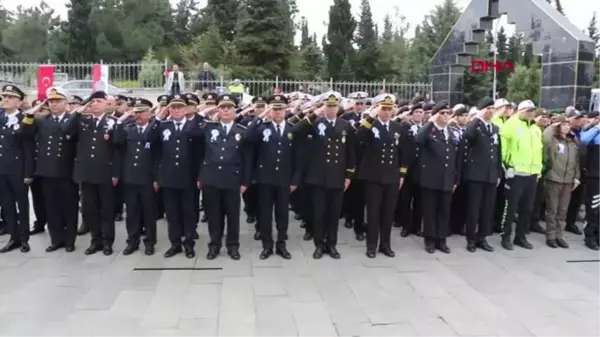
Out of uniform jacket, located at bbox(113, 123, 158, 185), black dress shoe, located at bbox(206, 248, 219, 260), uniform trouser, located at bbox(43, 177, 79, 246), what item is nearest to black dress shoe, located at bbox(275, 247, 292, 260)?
black dress shoe, located at bbox(206, 248, 219, 260)

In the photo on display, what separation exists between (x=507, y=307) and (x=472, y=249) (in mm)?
1950

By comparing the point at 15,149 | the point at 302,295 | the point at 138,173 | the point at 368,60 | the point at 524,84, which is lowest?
the point at 302,295

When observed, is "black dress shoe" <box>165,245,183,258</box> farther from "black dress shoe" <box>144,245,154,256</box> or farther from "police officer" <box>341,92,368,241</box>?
"police officer" <box>341,92,368,241</box>

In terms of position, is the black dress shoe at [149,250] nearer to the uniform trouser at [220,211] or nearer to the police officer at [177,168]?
the police officer at [177,168]

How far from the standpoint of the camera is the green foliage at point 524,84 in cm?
2989

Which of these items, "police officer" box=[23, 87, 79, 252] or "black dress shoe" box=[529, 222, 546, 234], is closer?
"police officer" box=[23, 87, 79, 252]

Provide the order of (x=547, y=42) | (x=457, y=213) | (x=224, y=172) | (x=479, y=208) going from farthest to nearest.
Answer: (x=547, y=42), (x=457, y=213), (x=479, y=208), (x=224, y=172)

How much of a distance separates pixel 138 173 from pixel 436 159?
336 cm

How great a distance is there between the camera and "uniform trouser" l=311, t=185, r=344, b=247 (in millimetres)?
6531

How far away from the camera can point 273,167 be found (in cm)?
636

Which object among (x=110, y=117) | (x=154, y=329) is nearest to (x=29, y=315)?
(x=154, y=329)

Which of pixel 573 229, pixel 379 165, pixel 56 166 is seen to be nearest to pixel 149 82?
pixel 56 166

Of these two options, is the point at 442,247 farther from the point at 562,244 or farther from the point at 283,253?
the point at 283,253

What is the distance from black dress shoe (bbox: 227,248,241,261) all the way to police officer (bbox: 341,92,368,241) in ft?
5.62
